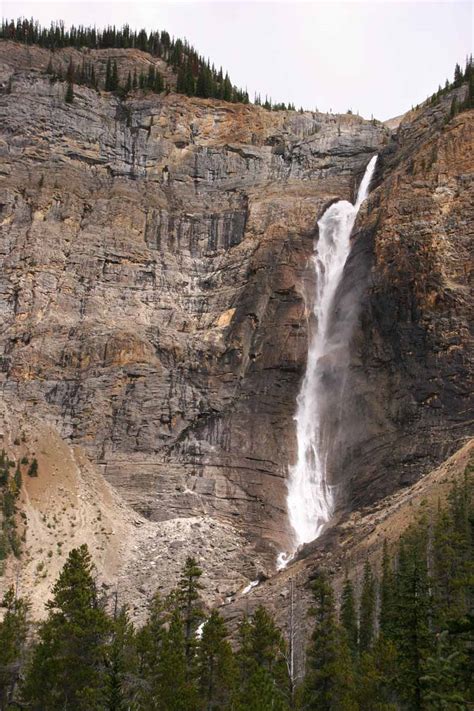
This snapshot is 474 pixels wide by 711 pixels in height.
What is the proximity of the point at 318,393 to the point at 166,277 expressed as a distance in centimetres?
2104

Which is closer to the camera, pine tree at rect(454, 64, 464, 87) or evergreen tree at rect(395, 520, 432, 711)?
evergreen tree at rect(395, 520, 432, 711)

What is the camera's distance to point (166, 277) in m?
92.2

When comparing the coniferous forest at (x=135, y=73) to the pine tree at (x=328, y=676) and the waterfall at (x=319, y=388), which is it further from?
the pine tree at (x=328, y=676)

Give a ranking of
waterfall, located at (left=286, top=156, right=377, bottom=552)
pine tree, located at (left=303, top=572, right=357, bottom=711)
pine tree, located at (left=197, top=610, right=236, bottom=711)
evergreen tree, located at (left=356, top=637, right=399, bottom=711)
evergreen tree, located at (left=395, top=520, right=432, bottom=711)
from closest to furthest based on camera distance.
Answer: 1. evergreen tree, located at (left=395, top=520, right=432, bottom=711)
2. pine tree, located at (left=303, top=572, right=357, bottom=711)
3. evergreen tree, located at (left=356, top=637, right=399, bottom=711)
4. pine tree, located at (left=197, top=610, right=236, bottom=711)
5. waterfall, located at (left=286, top=156, right=377, bottom=552)

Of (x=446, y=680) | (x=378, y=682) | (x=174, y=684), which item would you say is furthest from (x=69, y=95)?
(x=446, y=680)

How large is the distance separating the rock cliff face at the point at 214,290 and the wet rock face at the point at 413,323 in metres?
0.17

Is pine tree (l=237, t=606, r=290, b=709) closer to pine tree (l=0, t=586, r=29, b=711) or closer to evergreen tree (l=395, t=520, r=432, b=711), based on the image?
evergreen tree (l=395, t=520, r=432, b=711)

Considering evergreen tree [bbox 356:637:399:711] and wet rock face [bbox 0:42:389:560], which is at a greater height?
wet rock face [bbox 0:42:389:560]

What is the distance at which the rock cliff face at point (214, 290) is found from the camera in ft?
243

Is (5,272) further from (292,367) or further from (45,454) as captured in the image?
(292,367)

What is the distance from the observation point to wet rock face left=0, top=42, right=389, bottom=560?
77562 mm

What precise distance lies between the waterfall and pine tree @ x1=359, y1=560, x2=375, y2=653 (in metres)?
14.9

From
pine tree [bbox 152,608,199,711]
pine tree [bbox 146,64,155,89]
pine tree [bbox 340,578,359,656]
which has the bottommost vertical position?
pine tree [bbox 152,608,199,711]

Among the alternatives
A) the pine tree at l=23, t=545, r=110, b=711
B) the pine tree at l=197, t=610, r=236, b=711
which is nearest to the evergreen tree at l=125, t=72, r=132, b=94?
the pine tree at l=23, t=545, r=110, b=711
